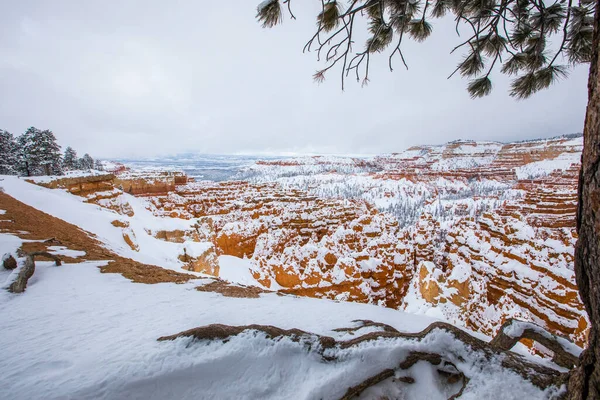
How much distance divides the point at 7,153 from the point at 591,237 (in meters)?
42.9

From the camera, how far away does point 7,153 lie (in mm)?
26281

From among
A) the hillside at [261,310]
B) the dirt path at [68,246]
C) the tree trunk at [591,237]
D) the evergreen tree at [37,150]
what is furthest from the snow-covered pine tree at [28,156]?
the tree trunk at [591,237]

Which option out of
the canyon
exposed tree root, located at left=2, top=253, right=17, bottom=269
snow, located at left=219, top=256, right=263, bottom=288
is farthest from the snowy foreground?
Answer: snow, located at left=219, top=256, right=263, bottom=288

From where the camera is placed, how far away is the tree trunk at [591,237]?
1.03 m

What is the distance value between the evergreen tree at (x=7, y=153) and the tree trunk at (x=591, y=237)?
40.8 meters

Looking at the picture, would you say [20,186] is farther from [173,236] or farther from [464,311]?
[464,311]

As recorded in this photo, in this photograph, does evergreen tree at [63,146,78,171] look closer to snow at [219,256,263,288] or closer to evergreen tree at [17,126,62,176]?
evergreen tree at [17,126,62,176]

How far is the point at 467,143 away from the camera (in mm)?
170250

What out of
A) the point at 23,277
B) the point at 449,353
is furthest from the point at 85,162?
the point at 449,353

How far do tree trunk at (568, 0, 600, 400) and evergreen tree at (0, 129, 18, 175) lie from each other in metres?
40.8

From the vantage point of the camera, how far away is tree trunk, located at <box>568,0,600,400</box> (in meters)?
1.03

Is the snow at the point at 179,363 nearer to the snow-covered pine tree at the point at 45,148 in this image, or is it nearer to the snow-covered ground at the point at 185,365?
the snow-covered ground at the point at 185,365

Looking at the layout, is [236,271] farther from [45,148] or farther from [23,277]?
[45,148]

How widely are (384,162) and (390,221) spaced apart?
521ft
